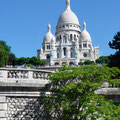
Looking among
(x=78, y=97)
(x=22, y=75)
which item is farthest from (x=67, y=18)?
(x=78, y=97)

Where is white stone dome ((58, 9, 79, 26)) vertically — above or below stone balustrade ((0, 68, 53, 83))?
above

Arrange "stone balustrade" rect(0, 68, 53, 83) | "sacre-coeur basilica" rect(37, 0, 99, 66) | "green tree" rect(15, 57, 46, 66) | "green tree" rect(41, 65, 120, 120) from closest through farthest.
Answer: "green tree" rect(41, 65, 120, 120) → "stone balustrade" rect(0, 68, 53, 83) → "green tree" rect(15, 57, 46, 66) → "sacre-coeur basilica" rect(37, 0, 99, 66)

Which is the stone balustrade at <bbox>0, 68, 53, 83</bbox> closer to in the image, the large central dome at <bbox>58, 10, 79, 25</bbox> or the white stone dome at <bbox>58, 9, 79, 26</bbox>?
the white stone dome at <bbox>58, 9, 79, 26</bbox>

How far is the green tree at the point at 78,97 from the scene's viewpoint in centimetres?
1024

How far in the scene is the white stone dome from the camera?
11638cm

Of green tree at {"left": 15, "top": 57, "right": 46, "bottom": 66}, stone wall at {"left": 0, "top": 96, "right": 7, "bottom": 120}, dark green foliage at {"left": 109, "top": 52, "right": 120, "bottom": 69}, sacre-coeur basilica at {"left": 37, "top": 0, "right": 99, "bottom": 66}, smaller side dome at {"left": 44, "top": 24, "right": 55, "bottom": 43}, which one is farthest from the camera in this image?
smaller side dome at {"left": 44, "top": 24, "right": 55, "bottom": 43}

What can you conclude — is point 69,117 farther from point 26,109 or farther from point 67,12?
point 67,12

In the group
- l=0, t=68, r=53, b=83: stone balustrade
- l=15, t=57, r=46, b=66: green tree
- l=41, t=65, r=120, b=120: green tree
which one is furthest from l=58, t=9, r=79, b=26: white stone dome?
l=41, t=65, r=120, b=120: green tree

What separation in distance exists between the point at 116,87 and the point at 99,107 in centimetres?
332

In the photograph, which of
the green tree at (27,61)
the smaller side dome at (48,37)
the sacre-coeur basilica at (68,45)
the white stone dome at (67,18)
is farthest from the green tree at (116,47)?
the white stone dome at (67,18)

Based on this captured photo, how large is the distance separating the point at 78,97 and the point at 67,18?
10910cm

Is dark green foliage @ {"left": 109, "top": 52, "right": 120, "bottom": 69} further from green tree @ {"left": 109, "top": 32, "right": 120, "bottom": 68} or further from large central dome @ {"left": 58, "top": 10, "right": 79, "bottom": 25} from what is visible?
large central dome @ {"left": 58, "top": 10, "right": 79, "bottom": 25}

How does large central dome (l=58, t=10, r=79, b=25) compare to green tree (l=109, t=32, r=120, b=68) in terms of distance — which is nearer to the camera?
green tree (l=109, t=32, r=120, b=68)

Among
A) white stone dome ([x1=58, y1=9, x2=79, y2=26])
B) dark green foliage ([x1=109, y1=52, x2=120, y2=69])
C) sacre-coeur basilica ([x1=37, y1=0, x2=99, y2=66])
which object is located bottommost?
dark green foliage ([x1=109, y1=52, x2=120, y2=69])
